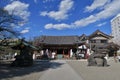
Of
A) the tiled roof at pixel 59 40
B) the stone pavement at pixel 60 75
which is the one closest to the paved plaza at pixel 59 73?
the stone pavement at pixel 60 75

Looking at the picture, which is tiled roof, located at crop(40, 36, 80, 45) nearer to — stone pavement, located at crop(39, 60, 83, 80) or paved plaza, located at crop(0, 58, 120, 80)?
paved plaza, located at crop(0, 58, 120, 80)

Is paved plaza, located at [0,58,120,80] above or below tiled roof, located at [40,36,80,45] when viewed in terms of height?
below

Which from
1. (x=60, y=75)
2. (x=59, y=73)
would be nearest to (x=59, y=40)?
(x=59, y=73)

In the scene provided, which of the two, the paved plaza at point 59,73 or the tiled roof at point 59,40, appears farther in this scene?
the tiled roof at point 59,40

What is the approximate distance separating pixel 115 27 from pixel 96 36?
65083 mm

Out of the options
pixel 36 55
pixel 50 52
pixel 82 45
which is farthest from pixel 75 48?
pixel 36 55

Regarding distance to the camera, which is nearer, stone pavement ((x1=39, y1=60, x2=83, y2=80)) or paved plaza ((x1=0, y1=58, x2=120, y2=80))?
stone pavement ((x1=39, y1=60, x2=83, y2=80))

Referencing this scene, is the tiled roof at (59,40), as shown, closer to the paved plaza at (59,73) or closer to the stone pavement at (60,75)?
the paved plaza at (59,73)

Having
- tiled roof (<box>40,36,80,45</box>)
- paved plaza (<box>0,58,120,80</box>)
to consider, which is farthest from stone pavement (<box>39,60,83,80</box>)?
tiled roof (<box>40,36,80,45</box>)

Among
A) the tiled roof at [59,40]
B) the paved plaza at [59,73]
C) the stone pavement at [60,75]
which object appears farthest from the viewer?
the tiled roof at [59,40]

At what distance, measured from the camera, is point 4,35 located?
72.4ft

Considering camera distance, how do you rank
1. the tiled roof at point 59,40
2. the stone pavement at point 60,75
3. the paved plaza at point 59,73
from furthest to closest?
the tiled roof at point 59,40, the paved plaza at point 59,73, the stone pavement at point 60,75

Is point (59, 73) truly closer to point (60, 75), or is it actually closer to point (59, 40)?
point (60, 75)

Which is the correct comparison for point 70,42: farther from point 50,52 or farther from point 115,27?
point 115,27
